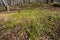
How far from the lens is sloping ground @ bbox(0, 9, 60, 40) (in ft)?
32.3

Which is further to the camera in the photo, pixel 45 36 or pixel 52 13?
pixel 52 13

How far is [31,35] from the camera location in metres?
9.90

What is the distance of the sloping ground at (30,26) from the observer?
9844 mm

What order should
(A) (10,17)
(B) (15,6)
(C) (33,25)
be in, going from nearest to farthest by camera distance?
(C) (33,25) < (A) (10,17) < (B) (15,6)

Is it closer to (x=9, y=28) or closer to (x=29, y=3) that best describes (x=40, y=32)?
(x=9, y=28)

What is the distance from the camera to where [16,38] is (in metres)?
9.69

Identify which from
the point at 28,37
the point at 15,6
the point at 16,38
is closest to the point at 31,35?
the point at 28,37

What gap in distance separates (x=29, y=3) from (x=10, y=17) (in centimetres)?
474

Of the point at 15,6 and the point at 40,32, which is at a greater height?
the point at 15,6

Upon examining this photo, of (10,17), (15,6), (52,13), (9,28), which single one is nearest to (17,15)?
(10,17)

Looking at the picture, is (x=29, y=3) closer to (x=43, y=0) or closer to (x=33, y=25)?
(x=43, y=0)

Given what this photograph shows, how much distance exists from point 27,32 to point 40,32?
28.0 inches

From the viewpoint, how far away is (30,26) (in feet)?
33.9

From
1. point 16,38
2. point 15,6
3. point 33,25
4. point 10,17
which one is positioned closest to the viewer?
point 16,38
